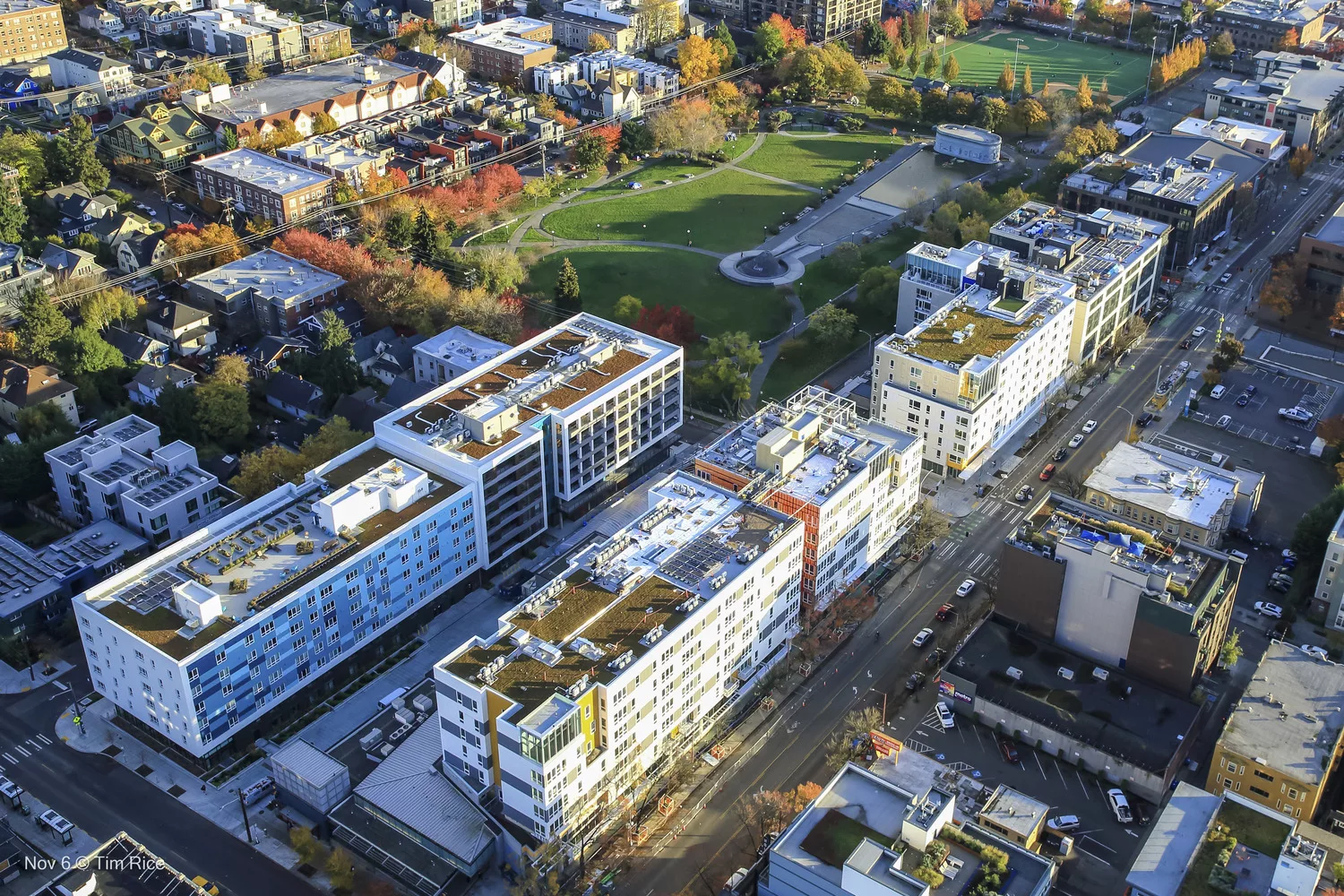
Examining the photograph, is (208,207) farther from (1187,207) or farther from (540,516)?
(1187,207)

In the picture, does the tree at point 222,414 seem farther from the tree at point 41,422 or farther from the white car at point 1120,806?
the white car at point 1120,806

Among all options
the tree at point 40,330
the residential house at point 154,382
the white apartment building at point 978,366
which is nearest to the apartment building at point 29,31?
the tree at point 40,330

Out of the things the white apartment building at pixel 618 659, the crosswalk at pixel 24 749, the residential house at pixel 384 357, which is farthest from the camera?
the residential house at pixel 384 357

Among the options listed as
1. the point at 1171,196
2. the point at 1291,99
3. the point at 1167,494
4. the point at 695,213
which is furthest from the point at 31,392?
the point at 1291,99

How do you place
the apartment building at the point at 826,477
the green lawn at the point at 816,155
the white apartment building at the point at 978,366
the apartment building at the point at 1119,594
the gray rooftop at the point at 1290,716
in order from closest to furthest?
the gray rooftop at the point at 1290,716
the apartment building at the point at 1119,594
the apartment building at the point at 826,477
the white apartment building at the point at 978,366
the green lawn at the point at 816,155

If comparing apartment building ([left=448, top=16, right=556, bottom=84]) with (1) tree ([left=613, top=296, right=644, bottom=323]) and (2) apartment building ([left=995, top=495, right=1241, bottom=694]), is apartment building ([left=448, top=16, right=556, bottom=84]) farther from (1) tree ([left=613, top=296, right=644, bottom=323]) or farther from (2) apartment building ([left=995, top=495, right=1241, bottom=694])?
(2) apartment building ([left=995, top=495, right=1241, bottom=694])

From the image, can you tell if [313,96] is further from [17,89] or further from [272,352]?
[272,352]
